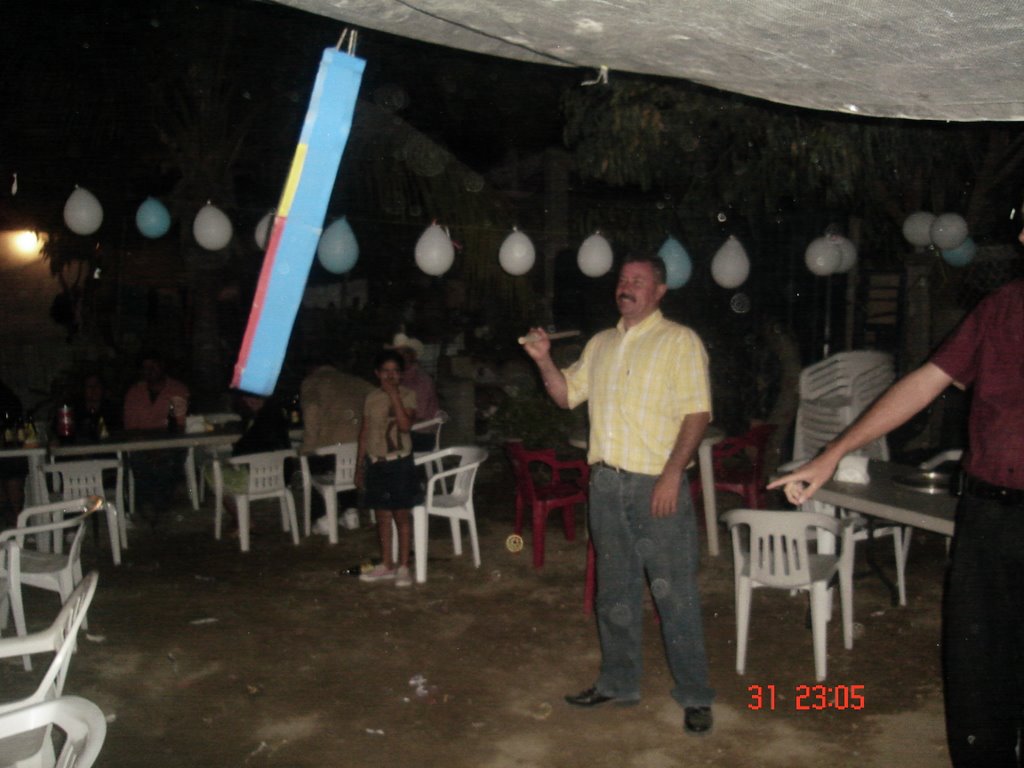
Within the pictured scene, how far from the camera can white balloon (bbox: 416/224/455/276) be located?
7.56m

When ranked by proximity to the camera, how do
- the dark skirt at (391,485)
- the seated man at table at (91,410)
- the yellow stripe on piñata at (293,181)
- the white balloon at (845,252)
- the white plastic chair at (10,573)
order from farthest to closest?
the white balloon at (845,252)
the seated man at table at (91,410)
the dark skirt at (391,485)
the white plastic chair at (10,573)
the yellow stripe on piñata at (293,181)

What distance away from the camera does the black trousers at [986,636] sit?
2.45 meters

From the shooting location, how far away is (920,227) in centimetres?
764

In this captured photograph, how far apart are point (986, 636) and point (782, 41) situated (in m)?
1.75

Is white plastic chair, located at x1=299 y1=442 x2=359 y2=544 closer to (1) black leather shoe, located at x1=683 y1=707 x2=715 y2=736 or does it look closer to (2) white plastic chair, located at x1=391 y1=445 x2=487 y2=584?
(2) white plastic chair, located at x1=391 y1=445 x2=487 y2=584

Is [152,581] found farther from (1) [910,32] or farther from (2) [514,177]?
(2) [514,177]

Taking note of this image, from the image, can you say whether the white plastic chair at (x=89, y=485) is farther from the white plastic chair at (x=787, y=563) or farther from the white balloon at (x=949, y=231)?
the white balloon at (x=949, y=231)

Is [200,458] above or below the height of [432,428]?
below

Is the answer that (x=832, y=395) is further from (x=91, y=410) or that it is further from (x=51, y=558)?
(x=91, y=410)

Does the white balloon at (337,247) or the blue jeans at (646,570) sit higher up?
the white balloon at (337,247)

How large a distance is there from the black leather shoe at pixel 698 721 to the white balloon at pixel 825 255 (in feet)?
17.2

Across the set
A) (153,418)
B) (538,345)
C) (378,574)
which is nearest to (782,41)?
(538,345)

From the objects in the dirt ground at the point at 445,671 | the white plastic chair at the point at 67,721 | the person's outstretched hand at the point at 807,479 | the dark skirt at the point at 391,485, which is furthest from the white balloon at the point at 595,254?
the white plastic chair at the point at 67,721

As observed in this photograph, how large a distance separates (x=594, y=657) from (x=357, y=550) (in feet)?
9.03
